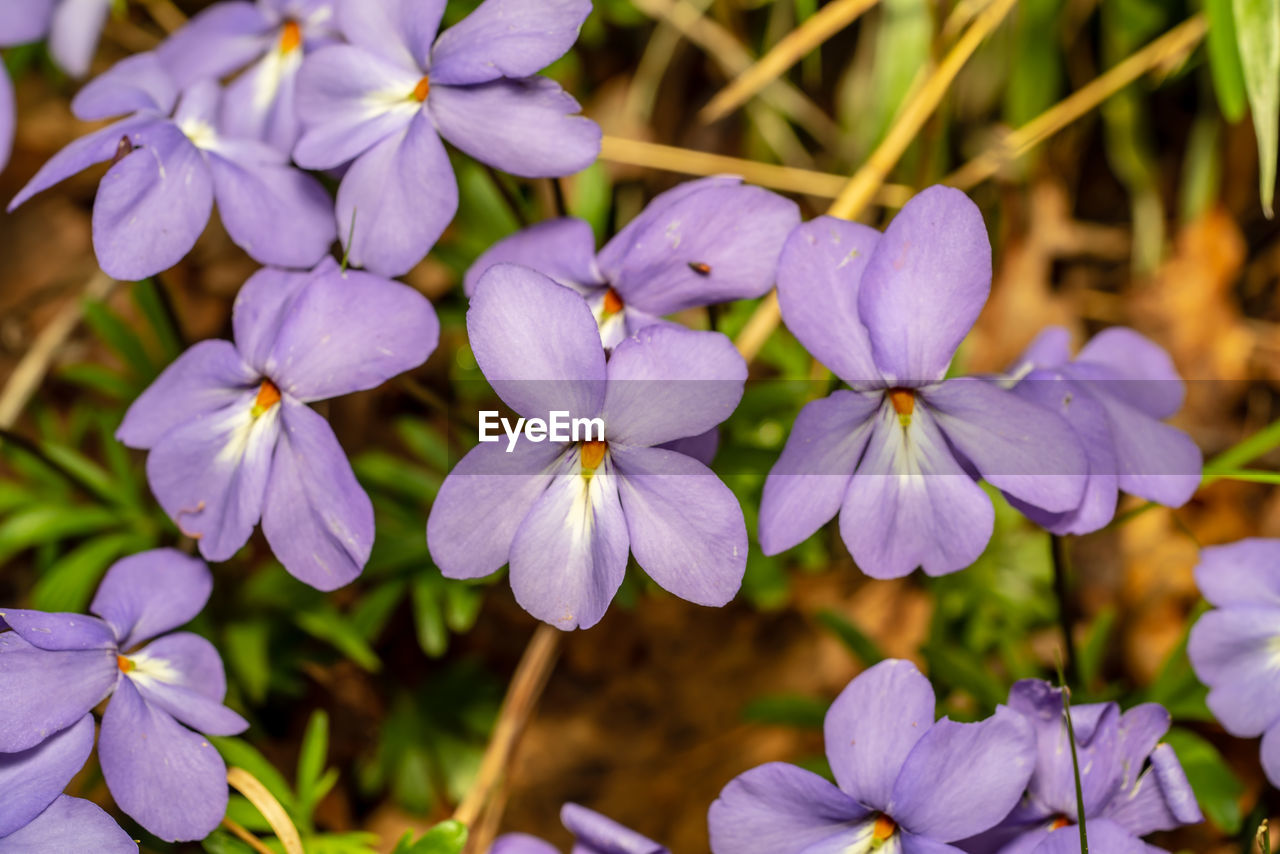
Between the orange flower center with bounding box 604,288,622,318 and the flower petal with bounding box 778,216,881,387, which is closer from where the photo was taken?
the flower petal with bounding box 778,216,881,387

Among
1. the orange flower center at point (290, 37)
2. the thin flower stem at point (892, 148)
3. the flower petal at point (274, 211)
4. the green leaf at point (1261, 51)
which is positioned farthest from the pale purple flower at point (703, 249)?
the green leaf at point (1261, 51)

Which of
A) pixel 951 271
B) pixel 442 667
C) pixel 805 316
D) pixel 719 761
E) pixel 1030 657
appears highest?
pixel 951 271

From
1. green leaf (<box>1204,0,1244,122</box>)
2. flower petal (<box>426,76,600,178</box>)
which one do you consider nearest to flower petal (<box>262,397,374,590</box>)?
flower petal (<box>426,76,600,178</box>)

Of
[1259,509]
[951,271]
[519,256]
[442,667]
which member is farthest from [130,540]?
[1259,509]

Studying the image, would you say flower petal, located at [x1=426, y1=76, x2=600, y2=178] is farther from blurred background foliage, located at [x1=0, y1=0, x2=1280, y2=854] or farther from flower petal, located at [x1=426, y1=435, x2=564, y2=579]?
flower petal, located at [x1=426, y1=435, x2=564, y2=579]

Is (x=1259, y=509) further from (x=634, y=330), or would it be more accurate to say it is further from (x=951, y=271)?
(x=634, y=330)

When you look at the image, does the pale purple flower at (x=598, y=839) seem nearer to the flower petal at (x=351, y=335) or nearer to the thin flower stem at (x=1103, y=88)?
the flower petal at (x=351, y=335)
